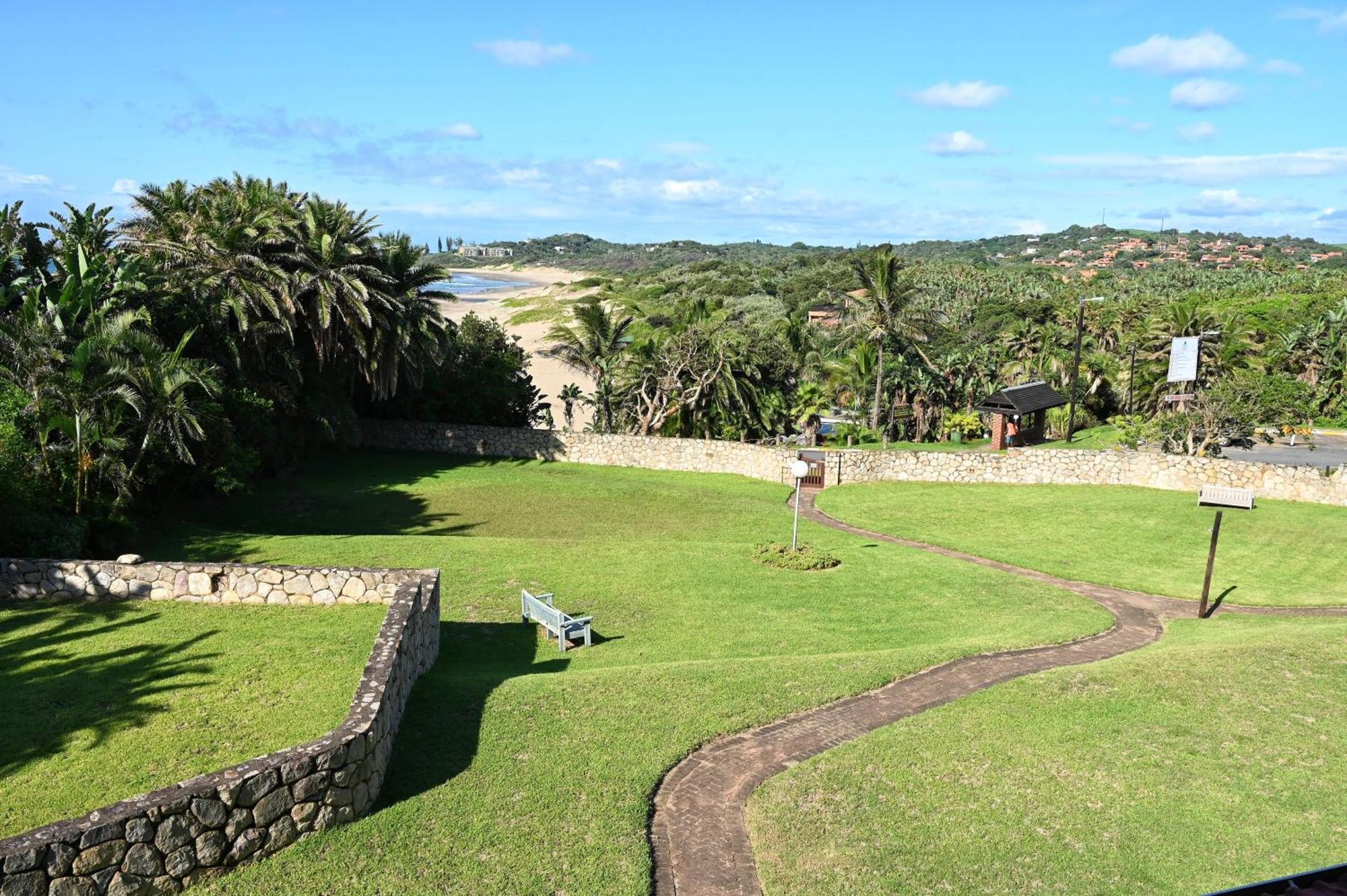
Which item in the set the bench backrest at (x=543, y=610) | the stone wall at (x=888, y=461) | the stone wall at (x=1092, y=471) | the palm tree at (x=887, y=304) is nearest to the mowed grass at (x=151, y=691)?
the bench backrest at (x=543, y=610)

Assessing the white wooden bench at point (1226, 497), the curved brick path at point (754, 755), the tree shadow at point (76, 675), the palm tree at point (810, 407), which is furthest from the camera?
the palm tree at point (810, 407)

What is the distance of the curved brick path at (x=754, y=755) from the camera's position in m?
9.29

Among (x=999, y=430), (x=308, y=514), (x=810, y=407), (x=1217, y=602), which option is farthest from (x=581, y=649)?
(x=810, y=407)

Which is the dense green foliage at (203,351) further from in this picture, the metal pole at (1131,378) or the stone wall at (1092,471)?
the metal pole at (1131,378)

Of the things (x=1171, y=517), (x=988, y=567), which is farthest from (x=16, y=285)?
(x=1171, y=517)

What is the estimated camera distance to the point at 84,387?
22.1m

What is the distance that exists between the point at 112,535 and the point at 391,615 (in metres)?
13.4

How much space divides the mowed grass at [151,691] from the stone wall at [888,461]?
2523cm

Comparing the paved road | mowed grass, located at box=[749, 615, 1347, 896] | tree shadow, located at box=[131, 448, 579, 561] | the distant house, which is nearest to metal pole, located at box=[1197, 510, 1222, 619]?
mowed grass, located at box=[749, 615, 1347, 896]

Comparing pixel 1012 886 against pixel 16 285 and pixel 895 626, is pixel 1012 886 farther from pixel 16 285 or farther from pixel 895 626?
pixel 16 285

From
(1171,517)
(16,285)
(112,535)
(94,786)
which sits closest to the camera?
(94,786)

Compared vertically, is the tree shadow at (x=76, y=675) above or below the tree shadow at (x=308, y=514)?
above

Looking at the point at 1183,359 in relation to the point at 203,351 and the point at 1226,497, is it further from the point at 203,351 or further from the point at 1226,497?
the point at 203,351

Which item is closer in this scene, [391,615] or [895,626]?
[391,615]
